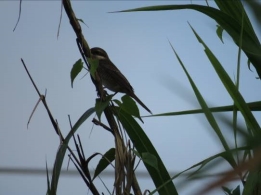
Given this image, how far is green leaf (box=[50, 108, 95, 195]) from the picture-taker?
Answer: 1087 mm

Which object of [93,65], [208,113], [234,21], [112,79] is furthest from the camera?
[112,79]

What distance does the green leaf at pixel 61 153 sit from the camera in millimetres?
1087

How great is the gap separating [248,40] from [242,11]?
10 cm

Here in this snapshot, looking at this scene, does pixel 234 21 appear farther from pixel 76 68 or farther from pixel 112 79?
pixel 112 79

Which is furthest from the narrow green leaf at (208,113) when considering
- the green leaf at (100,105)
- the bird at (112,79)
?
the bird at (112,79)

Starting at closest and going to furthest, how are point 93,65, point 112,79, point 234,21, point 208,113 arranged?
point 208,113, point 93,65, point 234,21, point 112,79

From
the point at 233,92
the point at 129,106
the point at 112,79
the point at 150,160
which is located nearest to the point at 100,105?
the point at 129,106

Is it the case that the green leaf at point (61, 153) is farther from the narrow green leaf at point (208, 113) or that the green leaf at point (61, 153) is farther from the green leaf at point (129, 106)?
the narrow green leaf at point (208, 113)

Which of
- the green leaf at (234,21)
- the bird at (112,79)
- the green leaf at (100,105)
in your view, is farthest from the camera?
the bird at (112,79)

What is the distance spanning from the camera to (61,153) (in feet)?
3.84

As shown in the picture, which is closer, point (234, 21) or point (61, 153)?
point (61, 153)

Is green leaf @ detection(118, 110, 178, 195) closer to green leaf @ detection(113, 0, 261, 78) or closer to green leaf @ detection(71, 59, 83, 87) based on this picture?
green leaf @ detection(71, 59, 83, 87)

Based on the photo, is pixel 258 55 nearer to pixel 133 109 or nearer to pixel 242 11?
pixel 242 11

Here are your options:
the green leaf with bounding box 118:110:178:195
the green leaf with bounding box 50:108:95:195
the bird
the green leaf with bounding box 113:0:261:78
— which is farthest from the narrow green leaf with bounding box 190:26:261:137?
the bird
